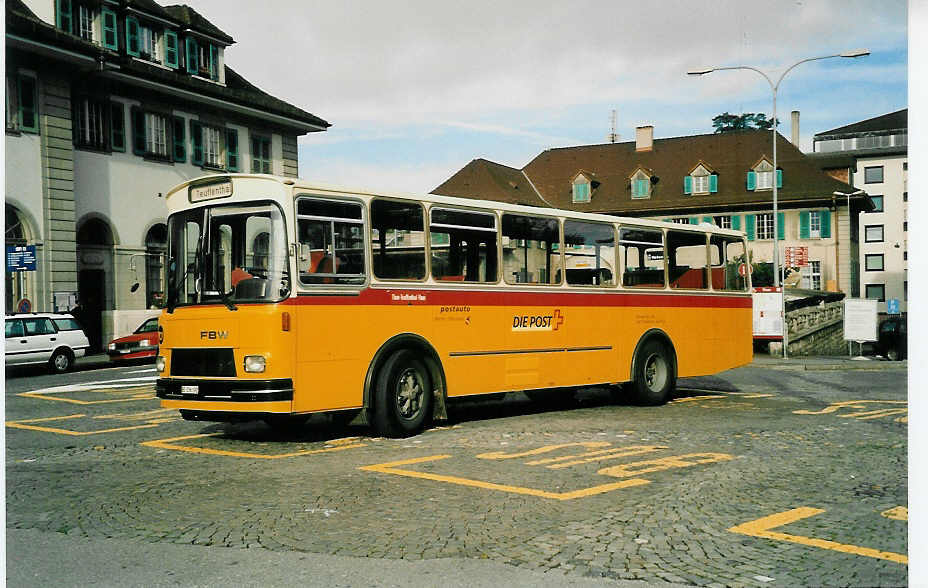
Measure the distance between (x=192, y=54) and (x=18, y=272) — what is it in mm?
12648

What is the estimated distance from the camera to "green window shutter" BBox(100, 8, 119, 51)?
1335 inches

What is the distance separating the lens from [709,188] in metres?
69.9

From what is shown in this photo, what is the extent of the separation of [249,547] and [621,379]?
980 centimetres

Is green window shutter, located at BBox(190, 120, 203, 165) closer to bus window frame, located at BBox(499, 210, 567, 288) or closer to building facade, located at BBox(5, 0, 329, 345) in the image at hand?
building facade, located at BBox(5, 0, 329, 345)

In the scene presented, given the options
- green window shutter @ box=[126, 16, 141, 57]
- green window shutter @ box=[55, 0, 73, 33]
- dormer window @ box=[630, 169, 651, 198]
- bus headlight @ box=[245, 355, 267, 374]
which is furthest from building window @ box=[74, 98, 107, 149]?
dormer window @ box=[630, 169, 651, 198]

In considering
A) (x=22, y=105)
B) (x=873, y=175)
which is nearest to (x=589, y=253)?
(x=22, y=105)

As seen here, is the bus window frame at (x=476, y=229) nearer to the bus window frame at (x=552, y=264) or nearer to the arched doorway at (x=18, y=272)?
the bus window frame at (x=552, y=264)

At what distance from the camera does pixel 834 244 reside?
64.6 m

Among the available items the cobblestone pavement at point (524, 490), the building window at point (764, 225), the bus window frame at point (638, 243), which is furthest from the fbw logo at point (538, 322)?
the building window at point (764, 225)

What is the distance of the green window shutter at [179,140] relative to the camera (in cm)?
3625

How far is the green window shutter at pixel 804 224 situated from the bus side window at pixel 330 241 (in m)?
60.1

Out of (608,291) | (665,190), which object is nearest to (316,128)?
(608,291)

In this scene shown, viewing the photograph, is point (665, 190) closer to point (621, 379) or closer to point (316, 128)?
point (316, 128)

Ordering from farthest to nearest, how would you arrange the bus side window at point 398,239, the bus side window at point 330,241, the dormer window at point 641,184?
the dormer window at point 641,184
the bus side window at point 398,239
the bus side window at point 330,241
